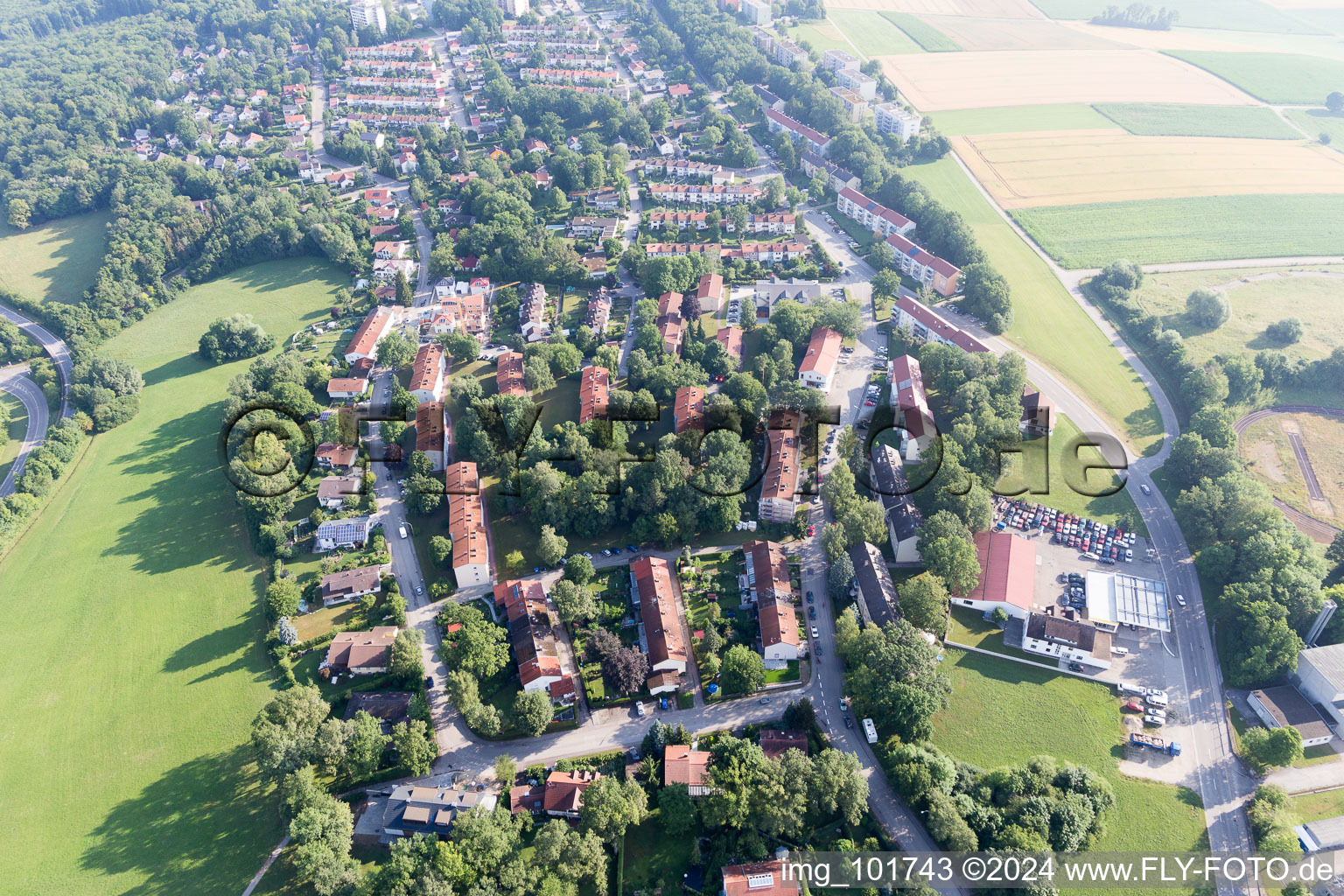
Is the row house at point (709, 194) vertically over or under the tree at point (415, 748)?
over

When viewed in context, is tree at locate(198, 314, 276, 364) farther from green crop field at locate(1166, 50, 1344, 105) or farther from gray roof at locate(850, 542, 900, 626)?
green crop field at locate(1166, 50, 1344, 105)

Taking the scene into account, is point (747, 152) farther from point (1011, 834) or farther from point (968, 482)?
point (1011, 834)

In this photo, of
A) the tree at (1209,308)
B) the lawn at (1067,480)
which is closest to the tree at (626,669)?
the lawn at (1067,480)

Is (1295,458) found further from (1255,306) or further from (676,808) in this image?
(676,808)

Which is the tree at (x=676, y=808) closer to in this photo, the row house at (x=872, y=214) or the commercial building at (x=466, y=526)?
the commercial building at (x=466, y=526)

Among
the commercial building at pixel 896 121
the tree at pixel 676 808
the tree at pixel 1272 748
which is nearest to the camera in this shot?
the tree at pixel 676 808

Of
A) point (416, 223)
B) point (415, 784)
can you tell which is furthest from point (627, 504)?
point (416, 223)

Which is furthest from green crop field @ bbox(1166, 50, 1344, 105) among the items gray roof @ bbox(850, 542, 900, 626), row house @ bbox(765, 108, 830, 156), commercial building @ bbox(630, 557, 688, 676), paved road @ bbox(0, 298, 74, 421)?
paved road @ bbox(0, 298, 74, 421)
